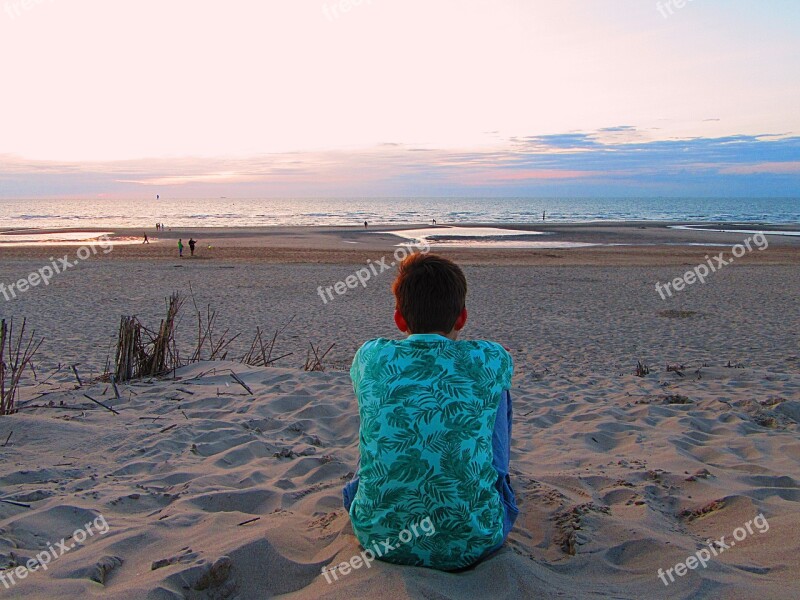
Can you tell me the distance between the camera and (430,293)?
2402 millimetres

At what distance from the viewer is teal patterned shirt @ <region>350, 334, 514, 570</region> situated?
234cm

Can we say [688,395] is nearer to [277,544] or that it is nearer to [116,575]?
[277,544]

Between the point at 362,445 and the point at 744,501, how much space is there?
2138mm

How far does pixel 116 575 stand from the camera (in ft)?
8.16

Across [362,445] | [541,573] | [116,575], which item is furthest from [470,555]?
[116,575]

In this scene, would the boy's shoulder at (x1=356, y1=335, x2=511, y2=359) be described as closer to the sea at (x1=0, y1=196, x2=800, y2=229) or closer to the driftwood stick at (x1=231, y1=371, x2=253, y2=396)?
the driftwood stick at (x1=231, y1=371, x2=253, y2=396)
